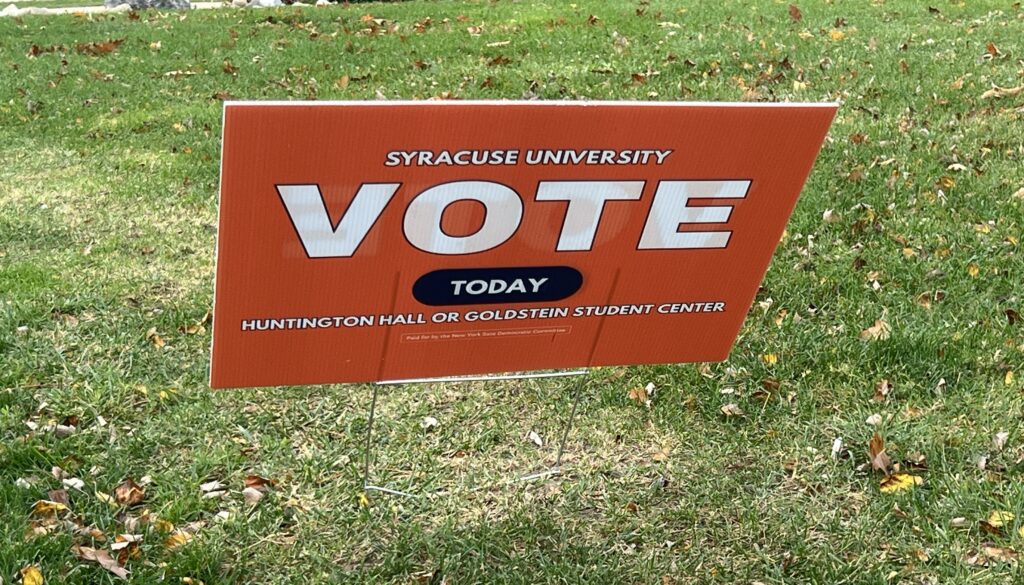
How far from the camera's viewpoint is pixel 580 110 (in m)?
2.10

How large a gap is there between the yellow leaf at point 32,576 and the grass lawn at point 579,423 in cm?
3

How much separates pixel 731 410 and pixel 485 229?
1642 millimetres

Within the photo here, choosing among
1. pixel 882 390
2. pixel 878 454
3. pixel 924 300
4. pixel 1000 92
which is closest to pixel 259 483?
pixel 878 454

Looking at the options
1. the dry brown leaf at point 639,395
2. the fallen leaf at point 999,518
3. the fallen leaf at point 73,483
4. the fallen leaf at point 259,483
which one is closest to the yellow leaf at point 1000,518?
the fallen leaf at point 999,518

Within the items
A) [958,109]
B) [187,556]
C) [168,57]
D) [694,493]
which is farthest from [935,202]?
[168,57]

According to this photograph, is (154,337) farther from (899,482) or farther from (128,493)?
(899,482)

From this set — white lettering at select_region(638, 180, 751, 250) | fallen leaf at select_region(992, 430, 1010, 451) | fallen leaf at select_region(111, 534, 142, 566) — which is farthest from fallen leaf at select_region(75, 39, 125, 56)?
fallen leaf at select_region(992, 430, 1010, 451)

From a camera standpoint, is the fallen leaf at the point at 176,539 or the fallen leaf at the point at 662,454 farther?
the fallen leaf at the point at 662,454

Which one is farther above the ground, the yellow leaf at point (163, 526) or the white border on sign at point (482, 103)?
the white border on sign at point (482, 103)

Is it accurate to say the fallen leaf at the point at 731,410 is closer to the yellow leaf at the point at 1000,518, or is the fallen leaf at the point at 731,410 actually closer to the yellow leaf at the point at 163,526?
the yellow leaf at the point at 1000,518

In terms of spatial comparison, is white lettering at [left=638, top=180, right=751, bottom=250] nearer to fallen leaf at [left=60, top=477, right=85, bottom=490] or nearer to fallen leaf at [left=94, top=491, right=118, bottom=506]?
Result: fallen leaf at [left=94, top=491, right=118, bottom=506]

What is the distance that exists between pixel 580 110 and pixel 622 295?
0.65 m

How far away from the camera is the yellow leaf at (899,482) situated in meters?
3.01

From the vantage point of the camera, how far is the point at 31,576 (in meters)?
2.56
